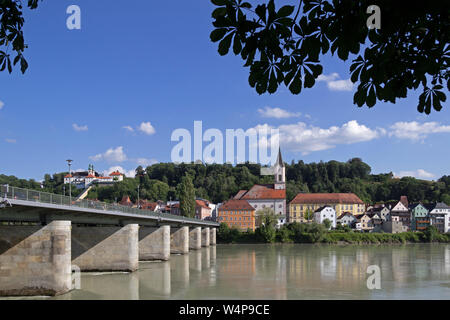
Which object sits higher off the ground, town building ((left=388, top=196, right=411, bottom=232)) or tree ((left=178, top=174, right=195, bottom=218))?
tree ((left=178, top=174, right=195, bottom=218))

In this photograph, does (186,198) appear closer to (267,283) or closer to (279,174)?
(279,174)

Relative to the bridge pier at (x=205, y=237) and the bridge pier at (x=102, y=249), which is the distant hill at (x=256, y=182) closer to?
the bridge pier at (x=205, y=237)

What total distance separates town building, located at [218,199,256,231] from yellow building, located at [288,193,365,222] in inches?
817

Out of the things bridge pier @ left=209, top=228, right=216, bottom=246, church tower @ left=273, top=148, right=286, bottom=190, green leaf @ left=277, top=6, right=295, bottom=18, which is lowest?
bridge pier @ left=209, top=228, right=216, bottom=246

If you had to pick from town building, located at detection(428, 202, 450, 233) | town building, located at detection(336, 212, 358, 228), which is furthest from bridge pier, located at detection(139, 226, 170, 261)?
town building, located at detection(428, 202, 450, 233)

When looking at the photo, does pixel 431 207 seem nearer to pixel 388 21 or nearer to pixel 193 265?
pixel 193 265

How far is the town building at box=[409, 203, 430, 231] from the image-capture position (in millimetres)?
111938

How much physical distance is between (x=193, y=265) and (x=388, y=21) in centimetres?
4309

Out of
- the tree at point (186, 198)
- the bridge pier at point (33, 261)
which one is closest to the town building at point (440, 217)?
the tree at point (186, 198)

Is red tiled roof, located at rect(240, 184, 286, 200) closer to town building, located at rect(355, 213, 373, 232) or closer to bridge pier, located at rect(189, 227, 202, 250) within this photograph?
town building, located at rect(355, 213, 373, 232)

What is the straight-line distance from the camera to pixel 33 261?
2330cm

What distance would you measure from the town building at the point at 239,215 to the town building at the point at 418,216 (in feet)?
129

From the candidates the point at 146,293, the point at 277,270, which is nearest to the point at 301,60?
the point at 146,293

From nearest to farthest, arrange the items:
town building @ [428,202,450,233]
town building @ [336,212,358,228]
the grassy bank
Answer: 1. the grassy bank
2. town building @ [428,202,450,233]
3. town building @ [336,212,358,228]
